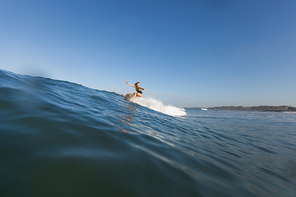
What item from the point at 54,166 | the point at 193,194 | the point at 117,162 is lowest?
the point at 193,194

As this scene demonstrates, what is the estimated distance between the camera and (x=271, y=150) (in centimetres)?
379

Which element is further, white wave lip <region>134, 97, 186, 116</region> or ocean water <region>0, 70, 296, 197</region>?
white wave lip <region>134, 97, 186, 116</region>

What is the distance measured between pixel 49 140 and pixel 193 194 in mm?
2164

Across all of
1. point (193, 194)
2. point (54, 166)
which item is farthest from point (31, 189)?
point (193, 194)

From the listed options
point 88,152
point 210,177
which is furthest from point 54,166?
point 210,177

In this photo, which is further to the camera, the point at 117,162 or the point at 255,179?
the point at 255,179

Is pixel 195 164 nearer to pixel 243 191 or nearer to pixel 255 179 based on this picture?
pixel 243 191

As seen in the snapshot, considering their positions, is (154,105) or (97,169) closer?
(97,169)

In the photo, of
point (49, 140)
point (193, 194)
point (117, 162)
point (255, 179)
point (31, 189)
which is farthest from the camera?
point (255, 179)

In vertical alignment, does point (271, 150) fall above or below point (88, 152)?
below

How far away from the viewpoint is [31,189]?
0.97 metres

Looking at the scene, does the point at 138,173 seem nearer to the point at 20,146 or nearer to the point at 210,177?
the point at 210,177

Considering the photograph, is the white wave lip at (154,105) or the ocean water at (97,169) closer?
the ocean water at (97,169)

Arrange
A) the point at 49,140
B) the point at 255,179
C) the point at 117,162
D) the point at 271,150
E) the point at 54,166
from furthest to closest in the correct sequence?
the point at 271,150 → the point at 255,179 → the point at 49,140 → the point at 117,162 → the point at 54,166
